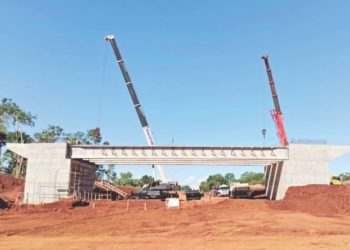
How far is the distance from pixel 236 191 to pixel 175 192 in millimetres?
10246

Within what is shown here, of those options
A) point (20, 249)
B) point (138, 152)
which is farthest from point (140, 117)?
point (20, 249)

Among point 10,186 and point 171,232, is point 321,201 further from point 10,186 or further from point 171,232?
point 10,186

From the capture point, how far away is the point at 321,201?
3459 centimetres

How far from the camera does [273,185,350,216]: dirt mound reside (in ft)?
106

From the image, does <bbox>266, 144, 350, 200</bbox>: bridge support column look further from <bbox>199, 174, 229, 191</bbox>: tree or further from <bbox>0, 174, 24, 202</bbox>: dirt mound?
<bbox>199, 174, 229, 191</bbox>: tree

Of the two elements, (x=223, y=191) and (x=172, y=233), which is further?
(x=223, y=191)

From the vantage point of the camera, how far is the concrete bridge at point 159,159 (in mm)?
43562

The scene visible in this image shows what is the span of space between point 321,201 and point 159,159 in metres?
19.4

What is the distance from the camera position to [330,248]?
15227mm

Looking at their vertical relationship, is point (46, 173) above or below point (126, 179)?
below

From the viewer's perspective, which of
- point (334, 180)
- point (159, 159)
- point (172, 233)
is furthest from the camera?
point (334, 180)

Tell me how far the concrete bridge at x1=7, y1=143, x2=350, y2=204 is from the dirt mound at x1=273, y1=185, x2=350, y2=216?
13.3 feet

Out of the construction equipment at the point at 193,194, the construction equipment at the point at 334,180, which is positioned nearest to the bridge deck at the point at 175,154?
the construction equipment at the point at 193,194

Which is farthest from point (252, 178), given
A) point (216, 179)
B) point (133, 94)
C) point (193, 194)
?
point (193, 194)
